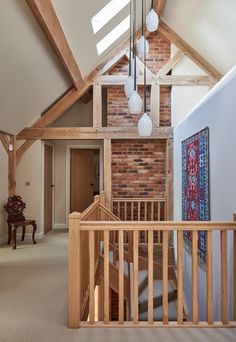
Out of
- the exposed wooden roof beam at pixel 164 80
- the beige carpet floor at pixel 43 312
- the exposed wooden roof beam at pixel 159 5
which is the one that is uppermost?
the exposed wooden roof beam at pixel 159 5

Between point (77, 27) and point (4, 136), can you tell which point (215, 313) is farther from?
point (4, 136)

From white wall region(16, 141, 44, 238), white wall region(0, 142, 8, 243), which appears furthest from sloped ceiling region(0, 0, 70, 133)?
white wall region(16, 141, 44, 238)

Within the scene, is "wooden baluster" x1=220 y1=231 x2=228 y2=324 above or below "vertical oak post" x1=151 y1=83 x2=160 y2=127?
below

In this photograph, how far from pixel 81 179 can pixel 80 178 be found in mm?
37

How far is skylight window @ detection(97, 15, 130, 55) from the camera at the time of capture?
5754 millimetres

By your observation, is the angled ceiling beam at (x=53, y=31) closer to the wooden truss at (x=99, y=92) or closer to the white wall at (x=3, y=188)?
the wooden truss at (x=99, y=92)

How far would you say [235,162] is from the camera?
9.78 ft

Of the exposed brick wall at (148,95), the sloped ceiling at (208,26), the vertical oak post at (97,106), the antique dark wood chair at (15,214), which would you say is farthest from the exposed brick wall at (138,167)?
the sloped ceiling at (208,26)

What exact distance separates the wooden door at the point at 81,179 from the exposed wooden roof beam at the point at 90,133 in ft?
5.50

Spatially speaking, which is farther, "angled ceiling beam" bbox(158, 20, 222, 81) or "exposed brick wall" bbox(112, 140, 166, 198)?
"exposed brick wall" bbox(112, 140, 166, 198)

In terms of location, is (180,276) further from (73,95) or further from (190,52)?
(190,52)

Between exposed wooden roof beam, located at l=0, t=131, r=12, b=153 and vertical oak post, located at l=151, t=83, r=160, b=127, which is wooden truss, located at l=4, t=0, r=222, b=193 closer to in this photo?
vertical oak post, located at l=151, t=83, r=160, b=127

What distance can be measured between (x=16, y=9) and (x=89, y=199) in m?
5.67

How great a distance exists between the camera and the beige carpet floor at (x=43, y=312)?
2.41m
